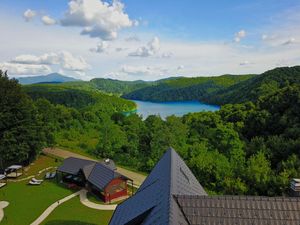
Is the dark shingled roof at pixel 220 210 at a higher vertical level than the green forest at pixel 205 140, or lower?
higher

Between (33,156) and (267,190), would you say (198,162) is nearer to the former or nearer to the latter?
(267,190)

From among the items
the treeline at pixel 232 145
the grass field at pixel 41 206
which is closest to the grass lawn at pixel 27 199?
the grass field at pixel 41 206

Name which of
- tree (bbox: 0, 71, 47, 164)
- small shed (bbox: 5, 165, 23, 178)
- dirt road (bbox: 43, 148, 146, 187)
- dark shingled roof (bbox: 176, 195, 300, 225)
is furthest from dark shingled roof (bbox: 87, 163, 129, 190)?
dark shingled roof (bbox: 176, 195, 300, 225)

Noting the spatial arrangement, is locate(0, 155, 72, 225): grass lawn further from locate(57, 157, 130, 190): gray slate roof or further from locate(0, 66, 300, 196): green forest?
locate(0, 66, 300, 196): green forest

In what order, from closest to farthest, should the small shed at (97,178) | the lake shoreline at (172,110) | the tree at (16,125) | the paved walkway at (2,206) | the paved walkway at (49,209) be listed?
1. the paved walkway at (49,209)
2. the paved walkway at (2,206)
3. the small shed at (97,178)
4. the tree at (16,125)
5. the lake shoreline at (172,110)

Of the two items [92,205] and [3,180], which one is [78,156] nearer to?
[3,180]

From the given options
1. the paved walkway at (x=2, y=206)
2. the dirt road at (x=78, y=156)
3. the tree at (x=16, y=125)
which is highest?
the tree at (x=16, y=125)

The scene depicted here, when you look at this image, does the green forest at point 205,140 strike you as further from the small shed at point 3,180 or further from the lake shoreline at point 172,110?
the lake shoreline at point 172,110

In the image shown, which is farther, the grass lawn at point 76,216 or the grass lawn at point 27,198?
the grass lawn at point 27,198
